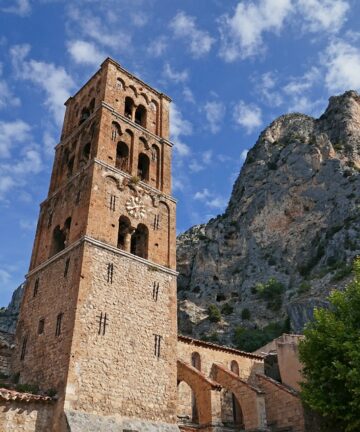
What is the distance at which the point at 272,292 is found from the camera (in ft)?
212

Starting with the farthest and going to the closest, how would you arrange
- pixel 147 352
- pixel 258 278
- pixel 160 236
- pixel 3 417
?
pixel 258 278
pixel 160 236
pixel 147 352
pixel 3 417

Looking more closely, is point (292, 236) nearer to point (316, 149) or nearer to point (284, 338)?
point (316, 149)

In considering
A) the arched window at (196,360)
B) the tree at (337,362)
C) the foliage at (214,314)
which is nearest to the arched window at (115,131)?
the arched window at (196,360)

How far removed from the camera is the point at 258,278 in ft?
224

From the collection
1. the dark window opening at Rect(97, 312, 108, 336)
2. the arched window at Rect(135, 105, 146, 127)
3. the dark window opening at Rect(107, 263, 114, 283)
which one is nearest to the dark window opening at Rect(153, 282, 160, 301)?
the dark window opening at Rect(107, 263, 114, 283)

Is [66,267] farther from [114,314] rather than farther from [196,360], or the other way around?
[196,360]

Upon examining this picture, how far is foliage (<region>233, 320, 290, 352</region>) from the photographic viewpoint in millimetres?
55244

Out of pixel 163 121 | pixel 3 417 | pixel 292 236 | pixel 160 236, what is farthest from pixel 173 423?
pixel 292 236

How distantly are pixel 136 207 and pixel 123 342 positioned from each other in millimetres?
8273

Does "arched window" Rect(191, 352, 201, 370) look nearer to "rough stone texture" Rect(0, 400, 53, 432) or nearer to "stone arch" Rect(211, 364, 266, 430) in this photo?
"stone arch" Rect(211, 364, 266, 430)

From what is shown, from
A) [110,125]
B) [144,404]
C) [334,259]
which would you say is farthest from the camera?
[334,259]

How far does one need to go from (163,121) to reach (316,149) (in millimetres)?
50831

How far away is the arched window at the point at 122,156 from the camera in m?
27.9

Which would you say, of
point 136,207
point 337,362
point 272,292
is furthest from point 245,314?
point 337,362
